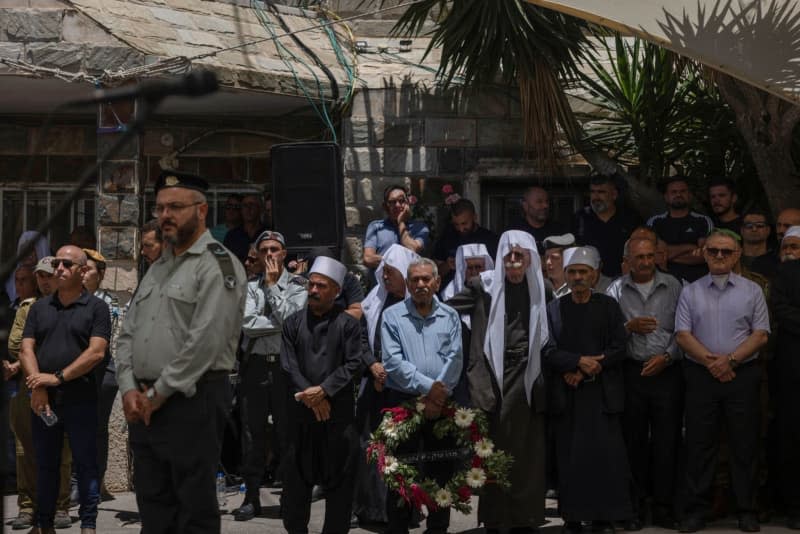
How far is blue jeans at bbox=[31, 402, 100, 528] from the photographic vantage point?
25.7 ft

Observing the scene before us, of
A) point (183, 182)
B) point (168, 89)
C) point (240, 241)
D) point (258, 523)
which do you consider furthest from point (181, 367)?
point (240, 241)

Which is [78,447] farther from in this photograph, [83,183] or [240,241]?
[83,183]

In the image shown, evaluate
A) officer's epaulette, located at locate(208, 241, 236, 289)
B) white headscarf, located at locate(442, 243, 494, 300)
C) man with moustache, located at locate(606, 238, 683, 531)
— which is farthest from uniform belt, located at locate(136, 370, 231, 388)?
man with moustache, located at locate(606, 238, 683, 531)

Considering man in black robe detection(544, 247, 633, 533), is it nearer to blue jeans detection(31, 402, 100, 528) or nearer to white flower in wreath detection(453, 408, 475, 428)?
white flower in wreath detection(453, 408, 475, 428)

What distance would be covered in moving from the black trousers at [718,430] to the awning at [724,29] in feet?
5.87

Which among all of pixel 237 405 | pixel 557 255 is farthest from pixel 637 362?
pixel 237 405

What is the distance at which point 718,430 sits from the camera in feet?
27.1

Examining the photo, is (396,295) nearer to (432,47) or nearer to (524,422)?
(524,422)

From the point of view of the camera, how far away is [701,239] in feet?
31.0

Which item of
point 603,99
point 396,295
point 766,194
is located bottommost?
point 396,295

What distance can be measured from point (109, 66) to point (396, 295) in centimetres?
307

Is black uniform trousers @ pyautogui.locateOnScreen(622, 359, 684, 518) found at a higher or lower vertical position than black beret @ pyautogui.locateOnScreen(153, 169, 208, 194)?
lower

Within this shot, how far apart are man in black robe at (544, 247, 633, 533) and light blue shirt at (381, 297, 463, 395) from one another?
0.62 metres

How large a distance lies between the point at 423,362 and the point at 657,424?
1574 millimetres
